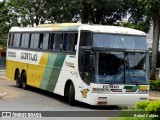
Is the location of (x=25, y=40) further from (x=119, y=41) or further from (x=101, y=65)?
(x=101, y=65)

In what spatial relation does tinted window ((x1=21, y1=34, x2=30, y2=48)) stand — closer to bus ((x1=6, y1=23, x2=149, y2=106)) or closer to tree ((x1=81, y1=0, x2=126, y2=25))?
bus ((x1=6, y1=23, x2=149, y2=106))

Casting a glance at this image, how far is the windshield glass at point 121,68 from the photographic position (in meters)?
16.7

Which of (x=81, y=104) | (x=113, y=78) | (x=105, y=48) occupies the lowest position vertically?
(x=81, y=104)

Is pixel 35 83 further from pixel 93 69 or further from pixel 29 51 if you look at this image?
pixel 93 69

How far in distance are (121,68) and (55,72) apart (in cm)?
411

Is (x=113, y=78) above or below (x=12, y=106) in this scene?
above

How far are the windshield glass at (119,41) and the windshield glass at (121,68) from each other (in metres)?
0.35

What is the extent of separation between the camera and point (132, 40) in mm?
17688

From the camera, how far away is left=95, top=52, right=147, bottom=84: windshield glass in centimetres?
1666

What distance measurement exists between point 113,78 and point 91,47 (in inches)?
55.1

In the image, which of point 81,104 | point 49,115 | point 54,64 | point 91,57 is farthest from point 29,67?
point 49,115

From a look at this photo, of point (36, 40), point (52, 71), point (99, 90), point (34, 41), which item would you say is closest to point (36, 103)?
point (52, 71)

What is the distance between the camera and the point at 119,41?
57.1ft

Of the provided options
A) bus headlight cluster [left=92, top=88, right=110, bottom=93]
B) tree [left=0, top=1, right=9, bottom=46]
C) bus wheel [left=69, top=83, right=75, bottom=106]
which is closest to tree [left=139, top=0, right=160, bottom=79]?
bus wheel [left=69, top=83, right=75, bottom=106]
